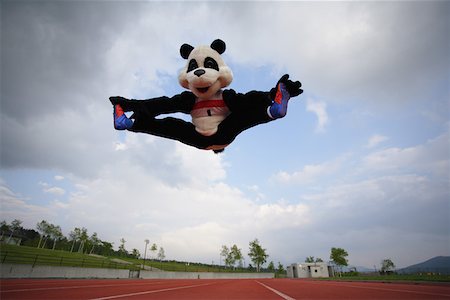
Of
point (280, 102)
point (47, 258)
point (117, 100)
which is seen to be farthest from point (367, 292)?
point (47, 258)

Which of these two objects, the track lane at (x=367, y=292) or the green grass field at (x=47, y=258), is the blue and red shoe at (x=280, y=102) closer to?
the track lane at (x=367, y=292)

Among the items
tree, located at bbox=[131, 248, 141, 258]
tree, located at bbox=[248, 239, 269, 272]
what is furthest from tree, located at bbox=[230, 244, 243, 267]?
tree, located at bbox=[131, 248, 141, 258]

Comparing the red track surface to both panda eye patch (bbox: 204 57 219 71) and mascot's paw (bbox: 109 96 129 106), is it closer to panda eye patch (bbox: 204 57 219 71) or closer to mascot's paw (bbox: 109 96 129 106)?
mascot's paw (bbox: 109 96 129 106)

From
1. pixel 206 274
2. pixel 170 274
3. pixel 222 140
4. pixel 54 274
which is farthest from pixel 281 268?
pixel 222 140

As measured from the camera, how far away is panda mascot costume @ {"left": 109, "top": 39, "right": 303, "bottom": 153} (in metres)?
3.78

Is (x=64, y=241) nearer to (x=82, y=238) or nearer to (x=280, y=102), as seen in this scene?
(x=82, y=238)

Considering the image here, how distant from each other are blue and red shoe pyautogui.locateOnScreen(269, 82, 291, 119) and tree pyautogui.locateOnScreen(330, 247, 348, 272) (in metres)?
59.0

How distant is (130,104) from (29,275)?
20411 millimetres

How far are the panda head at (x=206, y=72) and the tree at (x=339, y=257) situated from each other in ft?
194

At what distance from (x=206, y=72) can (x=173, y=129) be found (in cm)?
107

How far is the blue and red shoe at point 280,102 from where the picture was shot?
11.3 feet

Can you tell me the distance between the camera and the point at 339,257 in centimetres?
5322

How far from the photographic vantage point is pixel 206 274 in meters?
41.1

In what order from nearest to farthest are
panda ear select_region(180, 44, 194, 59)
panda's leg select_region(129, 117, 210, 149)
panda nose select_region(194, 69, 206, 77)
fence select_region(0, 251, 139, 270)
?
panda nose select_region(194, 69, 206, 77) < panda's leg select_region(129, 117, 210, 149) < panda ear select_region(180, 44, 194, 59) < fence select_region(0, 251, 139, 270)
